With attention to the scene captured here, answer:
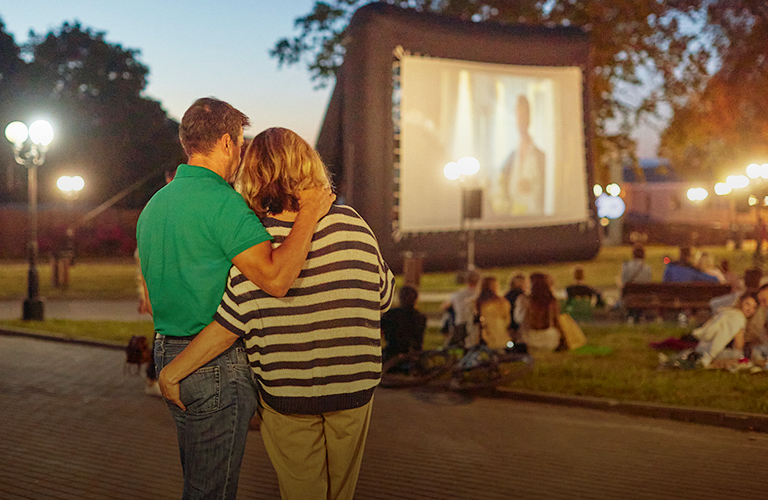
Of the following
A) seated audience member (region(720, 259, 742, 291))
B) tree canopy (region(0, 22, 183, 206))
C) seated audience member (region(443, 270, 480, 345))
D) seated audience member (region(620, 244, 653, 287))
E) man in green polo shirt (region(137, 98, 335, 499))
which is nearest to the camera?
man in green polo shirt (region(137, 98, 335, 499))

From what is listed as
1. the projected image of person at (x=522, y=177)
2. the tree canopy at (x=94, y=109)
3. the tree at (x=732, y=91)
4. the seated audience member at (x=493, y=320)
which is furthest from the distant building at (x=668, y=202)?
the seated audience member at (x=493, y=320)

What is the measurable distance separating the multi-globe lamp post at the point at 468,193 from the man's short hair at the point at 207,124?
13467 mm

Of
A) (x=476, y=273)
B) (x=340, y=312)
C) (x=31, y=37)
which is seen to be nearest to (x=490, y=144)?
(x=476, y=273)

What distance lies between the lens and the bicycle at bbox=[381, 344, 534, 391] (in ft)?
27.6

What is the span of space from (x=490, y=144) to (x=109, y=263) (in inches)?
789

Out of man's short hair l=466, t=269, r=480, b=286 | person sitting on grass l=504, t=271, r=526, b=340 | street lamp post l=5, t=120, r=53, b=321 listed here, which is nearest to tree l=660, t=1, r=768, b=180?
person sitting on grass l=504, t=271, r=526, b=340

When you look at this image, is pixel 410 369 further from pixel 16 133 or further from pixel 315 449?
pixel 16 133

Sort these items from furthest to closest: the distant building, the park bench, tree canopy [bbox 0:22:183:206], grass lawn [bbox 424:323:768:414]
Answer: the distant building, tree canopy [bbox 0:22:183:206], the park bench, grass lawn [bbox 424:323:768:414]

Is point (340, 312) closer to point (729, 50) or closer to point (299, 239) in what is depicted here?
point (299, 239)

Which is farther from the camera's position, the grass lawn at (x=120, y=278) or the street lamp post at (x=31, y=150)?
the grass lawn at (x=120, y=278)

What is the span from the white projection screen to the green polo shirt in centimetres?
1784

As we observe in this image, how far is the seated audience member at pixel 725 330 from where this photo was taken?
8.89 meters

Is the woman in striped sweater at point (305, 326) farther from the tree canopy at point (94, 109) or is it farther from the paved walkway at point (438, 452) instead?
the tree canopy at point (94, 109)

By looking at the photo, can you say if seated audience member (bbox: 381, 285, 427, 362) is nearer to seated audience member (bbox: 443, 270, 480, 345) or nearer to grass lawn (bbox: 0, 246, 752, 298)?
seated audience member (bbox: 443, 270, 480, 345)
